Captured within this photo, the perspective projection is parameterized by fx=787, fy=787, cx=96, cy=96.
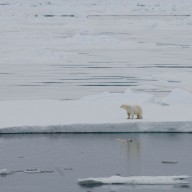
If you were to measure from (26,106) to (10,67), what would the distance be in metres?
7.52

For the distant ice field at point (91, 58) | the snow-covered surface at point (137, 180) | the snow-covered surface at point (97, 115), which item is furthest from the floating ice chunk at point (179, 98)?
the snow-covered surface at point (137, 180)

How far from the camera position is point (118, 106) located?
1307cm

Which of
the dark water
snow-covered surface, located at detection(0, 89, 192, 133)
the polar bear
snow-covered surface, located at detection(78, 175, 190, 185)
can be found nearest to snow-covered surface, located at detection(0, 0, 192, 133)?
snow-covered surface, located at detection(0, 89, 192, 133)

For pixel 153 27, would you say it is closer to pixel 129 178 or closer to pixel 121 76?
pixel 121 76

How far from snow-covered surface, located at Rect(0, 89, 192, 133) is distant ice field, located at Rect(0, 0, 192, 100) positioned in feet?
5.28

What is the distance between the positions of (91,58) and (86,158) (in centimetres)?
1346

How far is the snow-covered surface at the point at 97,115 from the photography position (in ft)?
37.3

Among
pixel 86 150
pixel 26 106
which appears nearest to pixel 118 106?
pixel 26 106

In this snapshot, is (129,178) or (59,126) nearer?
(129,178)

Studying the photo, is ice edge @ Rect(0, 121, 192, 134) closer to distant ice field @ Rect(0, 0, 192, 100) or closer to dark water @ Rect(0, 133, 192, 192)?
dark water @ Rect(0, 133, 192, 192)

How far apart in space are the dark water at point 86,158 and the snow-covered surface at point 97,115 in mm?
232

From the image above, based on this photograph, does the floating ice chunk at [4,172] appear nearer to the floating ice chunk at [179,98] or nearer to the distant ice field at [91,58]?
the floating ice chunk at [179,98]

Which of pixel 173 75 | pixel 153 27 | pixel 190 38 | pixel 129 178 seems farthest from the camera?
pixel 153 27

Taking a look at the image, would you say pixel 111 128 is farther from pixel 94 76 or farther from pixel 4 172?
pixel 94 76
